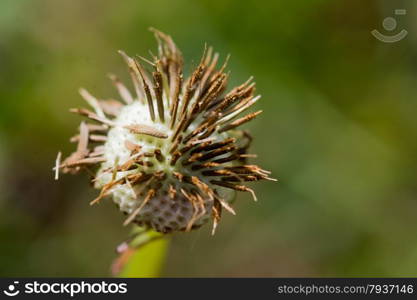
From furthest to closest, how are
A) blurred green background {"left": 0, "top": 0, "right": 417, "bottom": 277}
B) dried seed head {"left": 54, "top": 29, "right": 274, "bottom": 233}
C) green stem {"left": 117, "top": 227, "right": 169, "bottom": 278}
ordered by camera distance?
1. blurred green background {"left": 0, "top": 0, "right": 417, "bottom": 277}
2. green stem {"left": 117, "top": 227, "right": 169, "bottom": 278}
3. dried seed head {"left": 54, "top": 29, "right": 274, "bottom": 233}

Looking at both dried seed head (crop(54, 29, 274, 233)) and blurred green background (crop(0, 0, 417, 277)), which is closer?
dried seed head (crop(54, 29, 274, 233))

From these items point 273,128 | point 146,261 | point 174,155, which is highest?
point 273,128

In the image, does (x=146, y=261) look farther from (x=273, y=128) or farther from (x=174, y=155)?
(x=273, y=128)

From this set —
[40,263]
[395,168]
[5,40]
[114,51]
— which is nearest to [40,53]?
[5,40]

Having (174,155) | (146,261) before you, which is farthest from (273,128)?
(174,155)

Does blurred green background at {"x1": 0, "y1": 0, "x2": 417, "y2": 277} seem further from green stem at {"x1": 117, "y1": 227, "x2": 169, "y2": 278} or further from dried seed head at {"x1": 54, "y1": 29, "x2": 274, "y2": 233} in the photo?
A: dried seed head at {"x1": 54, "y1": 29, "x2": 274, "y2": 233}

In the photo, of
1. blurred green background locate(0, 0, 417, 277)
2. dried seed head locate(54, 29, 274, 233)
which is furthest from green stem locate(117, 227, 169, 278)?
blurred green background locate(0, 0, 417, 277)
